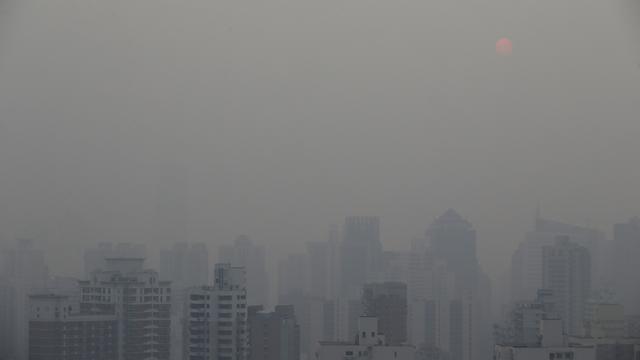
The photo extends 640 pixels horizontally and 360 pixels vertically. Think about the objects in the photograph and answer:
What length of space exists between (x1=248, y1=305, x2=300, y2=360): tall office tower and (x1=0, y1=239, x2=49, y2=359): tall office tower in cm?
110

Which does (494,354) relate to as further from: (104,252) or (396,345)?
(104,252)

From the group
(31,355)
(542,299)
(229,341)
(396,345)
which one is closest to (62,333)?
(31,355)

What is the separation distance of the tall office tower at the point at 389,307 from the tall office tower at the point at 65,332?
1308mm

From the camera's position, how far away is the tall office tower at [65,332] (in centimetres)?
504

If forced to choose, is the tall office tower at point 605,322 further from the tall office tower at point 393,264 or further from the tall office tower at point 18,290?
the tall office tower at point 18,290

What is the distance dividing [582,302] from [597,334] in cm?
35

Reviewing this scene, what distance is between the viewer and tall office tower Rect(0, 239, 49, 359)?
16.0ft

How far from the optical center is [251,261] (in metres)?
5.45

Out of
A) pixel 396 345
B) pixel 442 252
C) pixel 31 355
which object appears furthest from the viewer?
pixel 442 252

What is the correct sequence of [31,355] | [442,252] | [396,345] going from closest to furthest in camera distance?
[31,355] → [396,345] → [442,252]

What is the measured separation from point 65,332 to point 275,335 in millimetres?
1040

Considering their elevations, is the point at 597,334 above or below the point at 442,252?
below

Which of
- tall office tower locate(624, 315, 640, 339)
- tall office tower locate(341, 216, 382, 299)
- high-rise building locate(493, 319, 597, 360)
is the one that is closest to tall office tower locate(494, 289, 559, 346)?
high-rise building locate(493, 319, 597, 360)

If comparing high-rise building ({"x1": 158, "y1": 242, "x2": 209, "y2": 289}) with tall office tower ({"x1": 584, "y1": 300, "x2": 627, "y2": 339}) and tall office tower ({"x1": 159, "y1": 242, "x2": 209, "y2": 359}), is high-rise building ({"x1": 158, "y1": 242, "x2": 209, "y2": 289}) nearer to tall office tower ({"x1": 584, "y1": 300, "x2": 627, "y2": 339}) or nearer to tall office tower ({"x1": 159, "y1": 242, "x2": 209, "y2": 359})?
tall office tower ({"x1": 159, "y1": 242, "x2": 209, "y2": 359})
